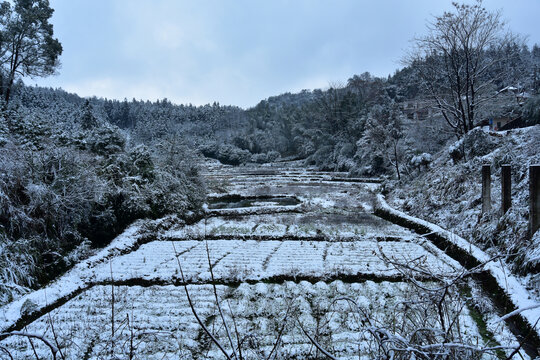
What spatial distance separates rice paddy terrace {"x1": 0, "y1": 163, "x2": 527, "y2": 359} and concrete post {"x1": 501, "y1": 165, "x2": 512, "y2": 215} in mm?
1697

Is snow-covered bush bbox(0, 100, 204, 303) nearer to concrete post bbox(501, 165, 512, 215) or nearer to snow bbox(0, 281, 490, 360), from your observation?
snow bbox(0, 281, 490, 360)

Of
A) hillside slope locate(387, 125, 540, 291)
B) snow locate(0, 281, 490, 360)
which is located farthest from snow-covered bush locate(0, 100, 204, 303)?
hillside slope locate(387, 125, 540, 291)

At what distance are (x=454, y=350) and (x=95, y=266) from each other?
685 cm

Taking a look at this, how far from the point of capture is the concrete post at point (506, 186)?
6219mm

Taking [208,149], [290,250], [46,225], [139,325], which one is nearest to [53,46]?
[46,225]

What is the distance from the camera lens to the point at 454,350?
1.57 metres

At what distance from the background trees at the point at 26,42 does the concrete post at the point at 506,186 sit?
21.9 metres

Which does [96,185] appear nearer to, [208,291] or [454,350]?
[208,291]

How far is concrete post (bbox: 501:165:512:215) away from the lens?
6.22 m

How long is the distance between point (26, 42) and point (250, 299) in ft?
69.8

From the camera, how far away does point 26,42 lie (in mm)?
17484

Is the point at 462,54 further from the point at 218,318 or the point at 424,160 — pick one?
the point at 218,318

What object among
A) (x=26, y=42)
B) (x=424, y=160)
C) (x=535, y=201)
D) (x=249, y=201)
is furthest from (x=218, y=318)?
(x=26, y=42)

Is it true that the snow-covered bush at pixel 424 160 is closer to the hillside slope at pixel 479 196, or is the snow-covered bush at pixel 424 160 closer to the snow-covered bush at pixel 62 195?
the hillside slope at pixel 479 196
